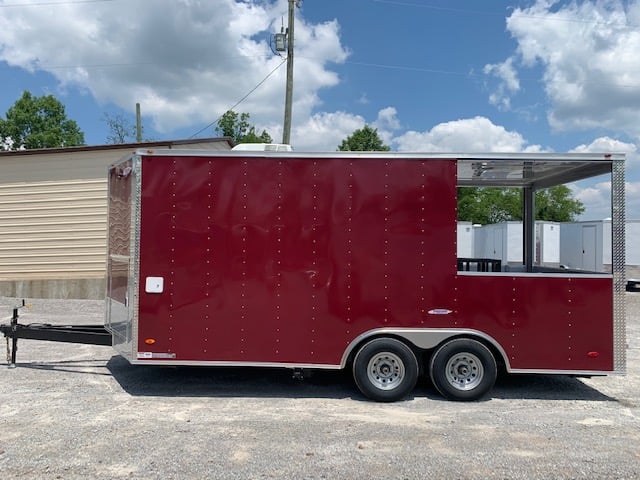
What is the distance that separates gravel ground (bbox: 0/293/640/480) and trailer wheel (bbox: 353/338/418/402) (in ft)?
0.53

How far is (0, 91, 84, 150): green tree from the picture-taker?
4334 cm

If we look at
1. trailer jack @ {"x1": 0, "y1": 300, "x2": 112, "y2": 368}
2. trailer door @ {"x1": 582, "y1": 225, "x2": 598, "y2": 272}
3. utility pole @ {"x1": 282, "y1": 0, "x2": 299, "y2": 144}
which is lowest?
trailer jack @ {"x1": 0, "y1": 300, "x2": 112, "y2": 368}

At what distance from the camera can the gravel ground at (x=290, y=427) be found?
4.16m

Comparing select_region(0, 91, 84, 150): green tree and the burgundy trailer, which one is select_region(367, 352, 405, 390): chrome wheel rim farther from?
select_region(0, 91, 84, 150): green tree

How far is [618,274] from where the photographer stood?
5805 millimetres

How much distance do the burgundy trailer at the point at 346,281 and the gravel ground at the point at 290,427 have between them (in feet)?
1.51

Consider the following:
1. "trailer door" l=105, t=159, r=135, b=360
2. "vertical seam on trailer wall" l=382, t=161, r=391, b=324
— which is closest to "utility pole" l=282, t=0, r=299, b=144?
"trailer door" l=105, t=159, r=135, b=360

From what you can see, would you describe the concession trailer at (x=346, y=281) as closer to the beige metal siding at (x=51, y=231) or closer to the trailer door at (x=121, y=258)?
the trailer door at (x=121, y=258)

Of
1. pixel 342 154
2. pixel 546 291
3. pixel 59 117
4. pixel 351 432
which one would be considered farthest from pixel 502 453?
pixel 59 117

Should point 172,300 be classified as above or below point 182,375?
above

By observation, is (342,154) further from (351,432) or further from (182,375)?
(182,375)

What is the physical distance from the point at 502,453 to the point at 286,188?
11.3ft

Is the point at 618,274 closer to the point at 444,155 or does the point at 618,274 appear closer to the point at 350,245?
the point at 444,155

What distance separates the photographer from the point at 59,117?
4600cm
